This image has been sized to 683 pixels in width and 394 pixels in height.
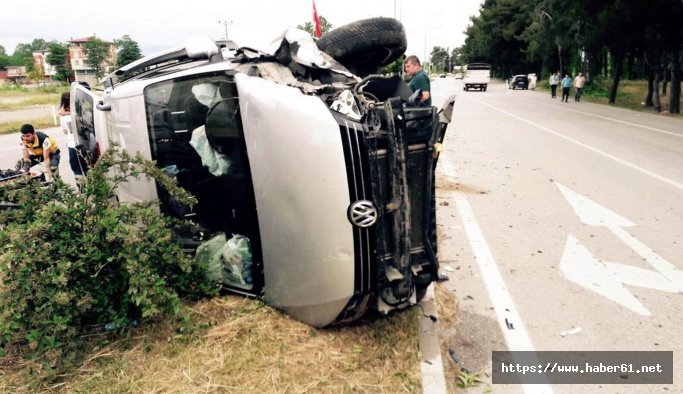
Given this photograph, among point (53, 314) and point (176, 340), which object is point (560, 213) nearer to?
point (176, 340)

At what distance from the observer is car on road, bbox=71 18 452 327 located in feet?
9.50

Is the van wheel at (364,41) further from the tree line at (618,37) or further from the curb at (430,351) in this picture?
the tree line at (618,37)

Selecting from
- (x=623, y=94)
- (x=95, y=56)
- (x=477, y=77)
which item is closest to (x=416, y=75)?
(x=623, y=94)

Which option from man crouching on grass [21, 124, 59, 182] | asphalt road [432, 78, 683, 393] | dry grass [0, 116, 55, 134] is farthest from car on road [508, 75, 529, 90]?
man crouching on grass [21, 124, 59, 182]

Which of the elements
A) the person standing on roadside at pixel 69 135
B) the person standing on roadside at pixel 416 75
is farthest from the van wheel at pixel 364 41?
the person standing on roadside at pixel 69 135

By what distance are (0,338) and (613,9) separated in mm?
23748

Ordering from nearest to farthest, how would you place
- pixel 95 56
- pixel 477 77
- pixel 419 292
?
pixel 419 292 < pixel 477 77 < pixel 95 56

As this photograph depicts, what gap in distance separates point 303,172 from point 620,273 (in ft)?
10.9

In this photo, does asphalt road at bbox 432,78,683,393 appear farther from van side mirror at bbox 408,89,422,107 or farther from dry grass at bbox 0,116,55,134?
dry grass at bbox 0,116,55,134

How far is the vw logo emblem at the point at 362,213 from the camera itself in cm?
288

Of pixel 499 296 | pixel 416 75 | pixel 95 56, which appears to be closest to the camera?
pixel 499 296

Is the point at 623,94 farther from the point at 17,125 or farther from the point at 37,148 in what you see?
the point at 37,148

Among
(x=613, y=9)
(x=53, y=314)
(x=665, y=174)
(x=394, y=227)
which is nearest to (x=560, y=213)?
(x=665, y=174)

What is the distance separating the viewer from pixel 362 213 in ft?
9.45
